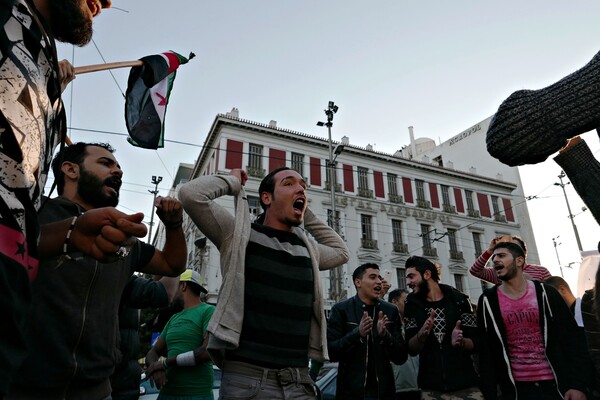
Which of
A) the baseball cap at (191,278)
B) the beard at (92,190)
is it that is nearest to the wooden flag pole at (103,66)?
the beard at (92,190)

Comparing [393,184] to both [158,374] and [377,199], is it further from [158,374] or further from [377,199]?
[158,374]

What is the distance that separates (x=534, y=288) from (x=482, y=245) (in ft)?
100

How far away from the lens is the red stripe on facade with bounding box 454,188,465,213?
31656mm

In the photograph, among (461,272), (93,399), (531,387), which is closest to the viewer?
(93,399)

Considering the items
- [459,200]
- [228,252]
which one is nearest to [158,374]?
[228,252]

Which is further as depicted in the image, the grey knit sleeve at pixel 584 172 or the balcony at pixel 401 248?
the balcony at pixel 401 248

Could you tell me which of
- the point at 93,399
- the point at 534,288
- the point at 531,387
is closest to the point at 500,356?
the point at 531,387

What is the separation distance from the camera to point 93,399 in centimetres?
185

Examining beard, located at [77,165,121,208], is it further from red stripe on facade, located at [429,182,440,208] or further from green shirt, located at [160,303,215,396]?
red stripe on facade, located at [429,182,440,208]

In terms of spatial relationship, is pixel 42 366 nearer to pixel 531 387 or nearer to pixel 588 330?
pixel 588 330

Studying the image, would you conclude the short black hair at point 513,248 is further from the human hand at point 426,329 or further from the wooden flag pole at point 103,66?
the wooden flag pole at point 103,66

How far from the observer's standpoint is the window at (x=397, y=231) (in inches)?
1110

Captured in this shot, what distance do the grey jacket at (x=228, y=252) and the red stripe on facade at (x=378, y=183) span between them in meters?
26.6

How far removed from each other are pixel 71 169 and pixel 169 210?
3.38 ft
